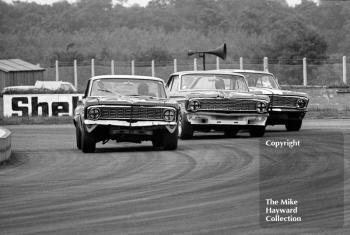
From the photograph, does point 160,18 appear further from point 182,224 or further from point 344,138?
point 182,224

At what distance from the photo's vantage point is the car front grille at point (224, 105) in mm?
19188

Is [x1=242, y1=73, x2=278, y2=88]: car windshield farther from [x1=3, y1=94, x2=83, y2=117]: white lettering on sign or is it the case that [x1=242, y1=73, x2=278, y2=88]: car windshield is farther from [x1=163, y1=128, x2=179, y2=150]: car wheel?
[x1=3, y1=94, x2=83, y2=117]: white lettering on sign

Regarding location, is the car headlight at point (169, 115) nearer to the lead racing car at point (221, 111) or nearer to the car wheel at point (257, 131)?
the lead racing car at point (221, 111)

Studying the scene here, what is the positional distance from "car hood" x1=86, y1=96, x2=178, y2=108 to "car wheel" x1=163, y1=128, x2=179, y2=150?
1.52 feet

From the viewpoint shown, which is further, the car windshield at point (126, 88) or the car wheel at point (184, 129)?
the car wheel at point (184, 129)

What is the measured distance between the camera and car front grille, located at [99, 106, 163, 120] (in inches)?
639

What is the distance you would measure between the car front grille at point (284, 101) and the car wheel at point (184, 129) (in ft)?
8.39

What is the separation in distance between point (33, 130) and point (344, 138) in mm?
8544

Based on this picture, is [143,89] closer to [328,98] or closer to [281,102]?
[281,102]

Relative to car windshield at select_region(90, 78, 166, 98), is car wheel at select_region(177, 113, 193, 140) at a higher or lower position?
lower

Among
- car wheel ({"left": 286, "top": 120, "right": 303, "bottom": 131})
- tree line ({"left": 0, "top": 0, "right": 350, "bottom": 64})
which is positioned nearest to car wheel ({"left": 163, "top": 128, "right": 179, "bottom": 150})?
car wheel ({"left": 286, "top": 120, "right": 303, "bottom": 131})

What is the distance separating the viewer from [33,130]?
80.1 feet

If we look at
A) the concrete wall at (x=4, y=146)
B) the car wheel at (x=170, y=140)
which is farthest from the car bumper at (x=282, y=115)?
the concrete wall at (x=4, y=146)

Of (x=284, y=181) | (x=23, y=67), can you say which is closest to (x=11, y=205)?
(x=284, y=181)
